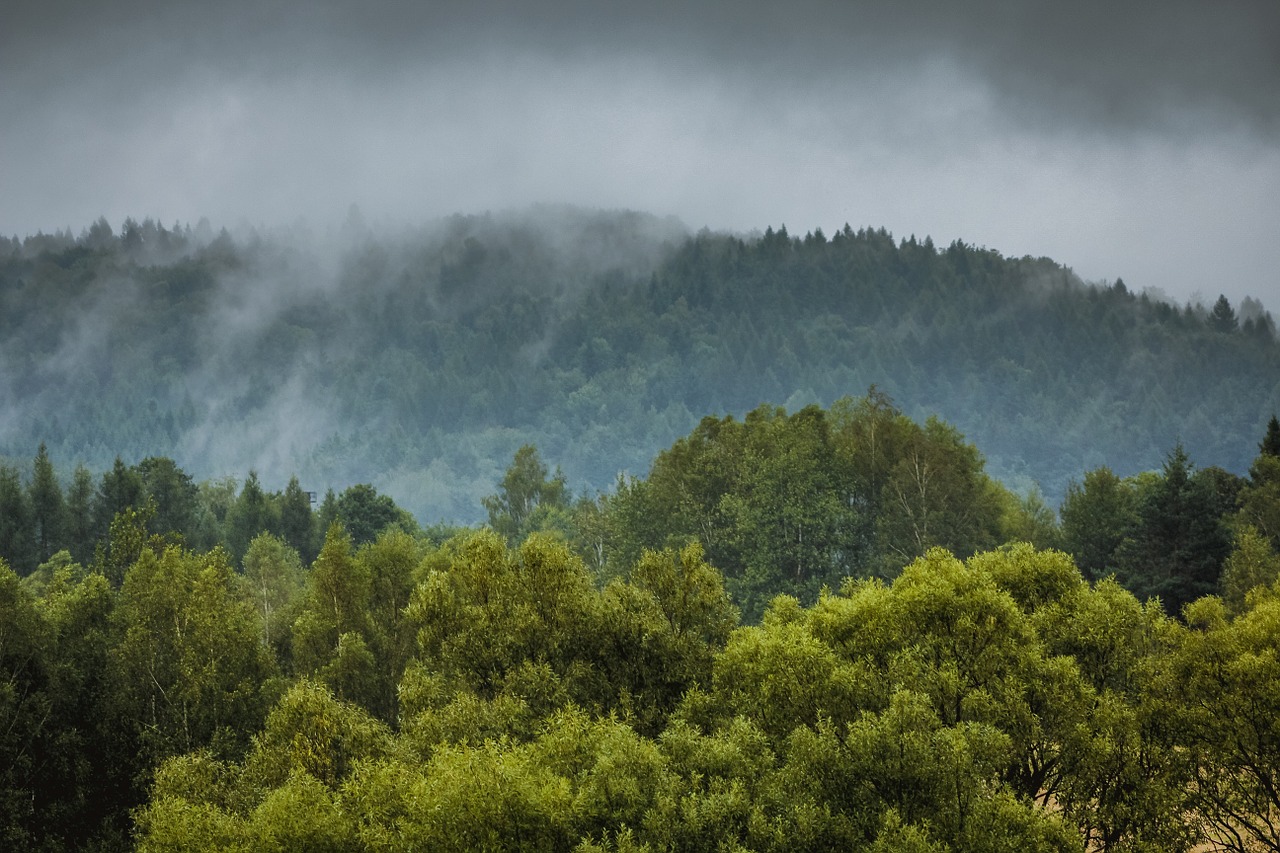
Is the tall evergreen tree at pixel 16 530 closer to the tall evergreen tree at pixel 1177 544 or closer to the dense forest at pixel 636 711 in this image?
the dense forest at pixel 636 711

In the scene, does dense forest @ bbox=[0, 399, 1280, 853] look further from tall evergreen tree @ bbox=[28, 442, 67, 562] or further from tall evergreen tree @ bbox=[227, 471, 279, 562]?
tall evergreen tree @ bbox=[227, 471, 279, 562]

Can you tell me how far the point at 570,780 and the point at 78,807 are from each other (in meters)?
29.5

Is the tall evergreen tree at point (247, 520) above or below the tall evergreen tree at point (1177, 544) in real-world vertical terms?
above

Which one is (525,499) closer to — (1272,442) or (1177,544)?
(1272,442)

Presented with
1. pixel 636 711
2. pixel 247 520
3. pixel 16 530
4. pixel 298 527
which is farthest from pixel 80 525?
pixel 636 711

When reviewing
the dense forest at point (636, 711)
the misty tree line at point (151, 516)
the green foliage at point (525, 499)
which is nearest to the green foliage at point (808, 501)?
the dense forest at point (636, 711)

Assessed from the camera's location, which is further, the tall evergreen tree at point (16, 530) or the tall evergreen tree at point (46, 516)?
the tall evergreen tree at point (46, 516)

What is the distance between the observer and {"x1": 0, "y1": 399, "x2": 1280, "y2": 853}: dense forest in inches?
1224

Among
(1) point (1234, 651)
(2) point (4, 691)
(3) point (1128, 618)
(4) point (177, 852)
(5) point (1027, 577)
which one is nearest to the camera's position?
(4) point (177, 852)

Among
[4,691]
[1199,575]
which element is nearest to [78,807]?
[4,691]

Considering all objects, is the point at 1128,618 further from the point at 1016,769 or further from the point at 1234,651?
the point at 1016,769

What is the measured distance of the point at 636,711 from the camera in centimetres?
4106

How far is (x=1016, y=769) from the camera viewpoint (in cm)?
3625

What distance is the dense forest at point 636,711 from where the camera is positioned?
102ft
